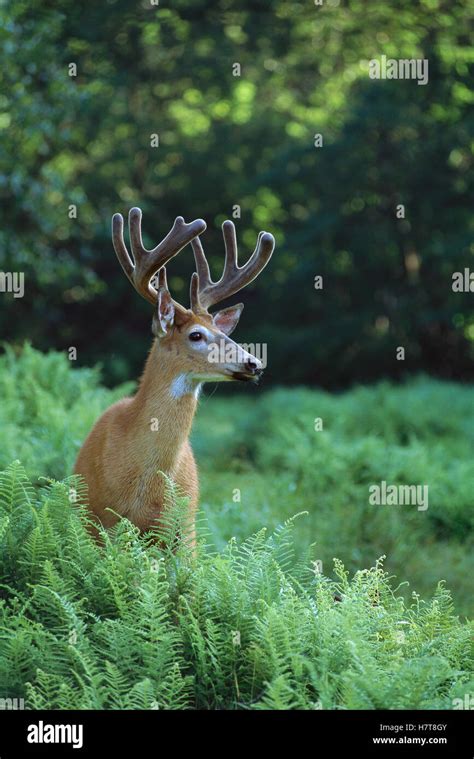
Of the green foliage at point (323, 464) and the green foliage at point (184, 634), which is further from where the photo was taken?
the green foliage at point (323, 464)

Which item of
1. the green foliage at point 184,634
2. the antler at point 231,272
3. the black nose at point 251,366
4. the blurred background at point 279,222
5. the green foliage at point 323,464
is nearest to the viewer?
the green foliage at point 184,634

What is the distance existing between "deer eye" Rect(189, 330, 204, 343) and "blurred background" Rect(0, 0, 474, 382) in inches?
415

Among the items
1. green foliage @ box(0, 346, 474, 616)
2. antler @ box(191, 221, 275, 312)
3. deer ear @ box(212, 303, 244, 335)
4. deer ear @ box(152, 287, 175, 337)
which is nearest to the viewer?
deer ear @ box(152, 287, 175, 337)

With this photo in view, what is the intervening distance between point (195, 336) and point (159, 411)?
0.47m

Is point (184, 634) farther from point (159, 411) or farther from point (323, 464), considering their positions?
point (323, 464)

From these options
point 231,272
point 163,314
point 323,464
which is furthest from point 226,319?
point 323,464

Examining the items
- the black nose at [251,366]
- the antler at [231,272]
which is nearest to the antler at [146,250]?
the antler at [231,272]

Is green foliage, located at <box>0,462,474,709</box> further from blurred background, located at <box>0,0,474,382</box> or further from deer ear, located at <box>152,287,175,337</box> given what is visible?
blurred background, located at <box>0,0,474,382</box>

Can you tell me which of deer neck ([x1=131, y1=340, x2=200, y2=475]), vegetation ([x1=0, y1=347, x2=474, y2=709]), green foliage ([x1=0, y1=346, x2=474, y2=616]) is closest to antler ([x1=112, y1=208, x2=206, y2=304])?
deer neck ([x1=131, y1=340, x2=200, y2=475])

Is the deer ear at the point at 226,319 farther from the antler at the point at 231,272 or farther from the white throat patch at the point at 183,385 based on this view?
the white throat patch at the point at 183,385

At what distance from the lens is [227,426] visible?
53.5ft

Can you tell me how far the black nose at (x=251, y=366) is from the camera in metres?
6.08

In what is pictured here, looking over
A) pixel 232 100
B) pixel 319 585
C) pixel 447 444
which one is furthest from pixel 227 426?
pixel 232 100

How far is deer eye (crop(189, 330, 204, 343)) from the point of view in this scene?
6.27 m
